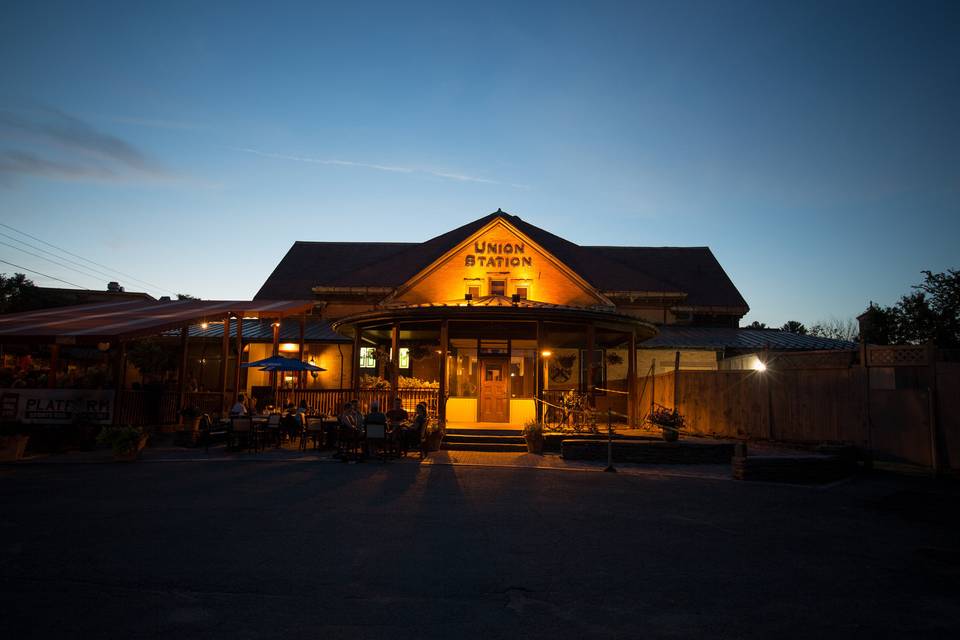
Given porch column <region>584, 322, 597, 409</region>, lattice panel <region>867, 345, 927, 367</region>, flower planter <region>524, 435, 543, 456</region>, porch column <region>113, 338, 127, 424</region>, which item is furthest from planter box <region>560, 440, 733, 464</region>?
porch column <region>113, 338, 127, 424</region>

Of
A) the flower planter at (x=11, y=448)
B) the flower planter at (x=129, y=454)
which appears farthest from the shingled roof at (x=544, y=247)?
the flower planter at (x=11, y=448)

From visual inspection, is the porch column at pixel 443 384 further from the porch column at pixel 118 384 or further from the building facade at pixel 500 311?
the porch column at pixel 118 384

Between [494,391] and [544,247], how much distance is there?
7.40 metres

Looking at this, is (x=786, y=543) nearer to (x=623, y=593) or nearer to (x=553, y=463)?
(x=623, y=593)

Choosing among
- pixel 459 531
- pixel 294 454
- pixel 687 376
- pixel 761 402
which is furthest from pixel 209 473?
pixel 687 376

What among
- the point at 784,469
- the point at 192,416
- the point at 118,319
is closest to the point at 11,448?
the point at 192,416

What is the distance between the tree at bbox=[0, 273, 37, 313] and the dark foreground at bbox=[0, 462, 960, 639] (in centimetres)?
3422

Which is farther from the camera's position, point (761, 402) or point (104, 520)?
point (761, 402)

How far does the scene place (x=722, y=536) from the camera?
759cm

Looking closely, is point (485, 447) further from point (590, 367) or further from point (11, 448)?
point (11, 448)

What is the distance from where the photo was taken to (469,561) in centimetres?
632

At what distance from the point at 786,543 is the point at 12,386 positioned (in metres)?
19.6

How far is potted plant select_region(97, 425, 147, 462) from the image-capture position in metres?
14.1

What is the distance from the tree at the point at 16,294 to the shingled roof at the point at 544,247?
17.0 m
